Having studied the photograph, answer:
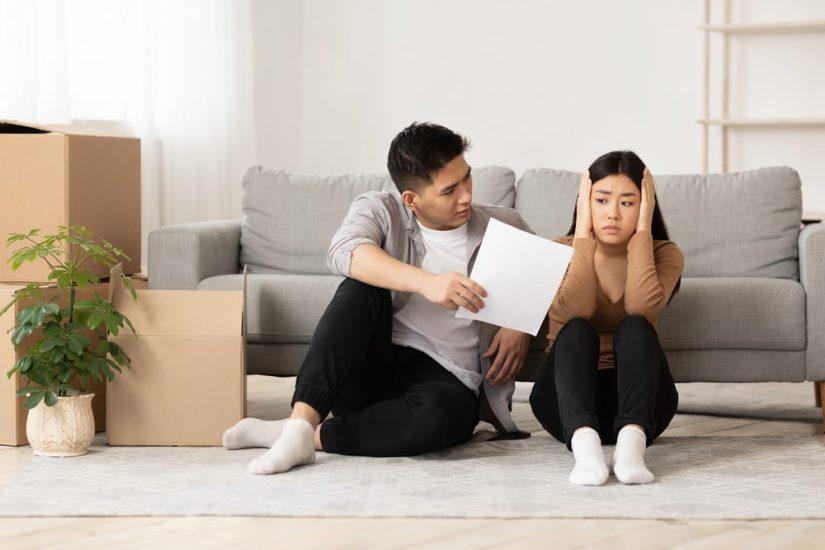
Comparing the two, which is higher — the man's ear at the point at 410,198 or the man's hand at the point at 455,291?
the man's ear at the point at 410,198

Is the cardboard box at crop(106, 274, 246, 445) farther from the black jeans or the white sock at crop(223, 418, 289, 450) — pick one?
the black jeans

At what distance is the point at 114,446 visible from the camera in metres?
2.38

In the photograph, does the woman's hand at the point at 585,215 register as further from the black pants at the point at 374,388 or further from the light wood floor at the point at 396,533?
the light wood floor at the point at 396,533

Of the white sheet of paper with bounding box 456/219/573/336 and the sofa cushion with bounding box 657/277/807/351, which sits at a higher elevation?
the white sheet of paper with bounding box 456/219/573/336

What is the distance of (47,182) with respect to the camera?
2.49 metres

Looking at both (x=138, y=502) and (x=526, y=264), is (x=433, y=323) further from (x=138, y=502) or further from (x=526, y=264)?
(x=138, y=502)

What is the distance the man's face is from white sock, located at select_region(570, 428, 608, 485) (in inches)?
20.1

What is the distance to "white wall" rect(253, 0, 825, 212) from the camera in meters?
4.46

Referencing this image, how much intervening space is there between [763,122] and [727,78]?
0.97 feet

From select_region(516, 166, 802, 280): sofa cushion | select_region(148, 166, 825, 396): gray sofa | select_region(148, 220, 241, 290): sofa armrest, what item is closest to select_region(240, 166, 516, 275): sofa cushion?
select_region(148, 166, 825, 396): gray sofa

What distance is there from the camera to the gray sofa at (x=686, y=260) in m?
2.55

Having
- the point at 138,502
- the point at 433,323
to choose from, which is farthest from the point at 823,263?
the point at 138,502

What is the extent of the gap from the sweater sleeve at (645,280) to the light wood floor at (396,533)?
542 millimetres

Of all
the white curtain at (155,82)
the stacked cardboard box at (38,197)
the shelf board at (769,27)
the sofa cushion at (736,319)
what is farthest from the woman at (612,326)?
the shelf board at (769,27)
